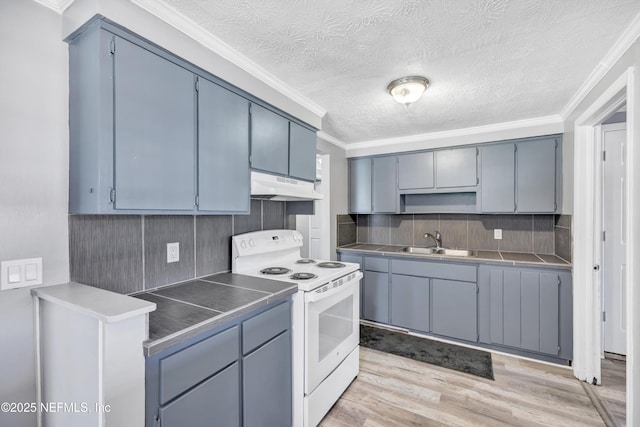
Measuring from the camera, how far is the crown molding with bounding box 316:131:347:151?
3297 millimetres

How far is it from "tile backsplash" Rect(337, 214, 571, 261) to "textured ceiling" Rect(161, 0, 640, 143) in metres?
1.30

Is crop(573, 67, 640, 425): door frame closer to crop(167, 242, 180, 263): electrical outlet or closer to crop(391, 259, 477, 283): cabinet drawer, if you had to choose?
crop(391, 259, 477, 283): cabinet drawer

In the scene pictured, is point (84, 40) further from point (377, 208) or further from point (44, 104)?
point (377, 208)

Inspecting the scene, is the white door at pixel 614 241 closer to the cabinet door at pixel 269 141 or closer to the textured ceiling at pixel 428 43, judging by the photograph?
the textured ceiling at pixel 428 43

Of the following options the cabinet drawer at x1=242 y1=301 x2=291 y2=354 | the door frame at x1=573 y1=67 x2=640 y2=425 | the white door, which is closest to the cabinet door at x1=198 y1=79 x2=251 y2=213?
the cabinet drawer at x1=242 y1=301 x2=291 y2=354

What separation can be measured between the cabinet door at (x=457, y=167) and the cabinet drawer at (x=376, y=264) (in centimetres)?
109

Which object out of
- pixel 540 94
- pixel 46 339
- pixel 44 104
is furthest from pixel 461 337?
pixel 44 104

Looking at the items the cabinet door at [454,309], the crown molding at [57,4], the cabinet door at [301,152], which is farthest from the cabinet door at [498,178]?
the crown molding at [57,4]

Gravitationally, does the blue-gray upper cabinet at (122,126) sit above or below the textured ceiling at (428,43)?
below

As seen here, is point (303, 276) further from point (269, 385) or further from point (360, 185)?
point (360, 185)

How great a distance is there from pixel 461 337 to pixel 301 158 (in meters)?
2.46

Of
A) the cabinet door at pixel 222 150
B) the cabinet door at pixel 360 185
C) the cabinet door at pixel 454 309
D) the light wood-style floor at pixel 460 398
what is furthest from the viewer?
the cabinet door at pixel 360 185

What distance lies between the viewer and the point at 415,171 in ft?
11.4

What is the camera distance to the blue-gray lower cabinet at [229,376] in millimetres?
1078
